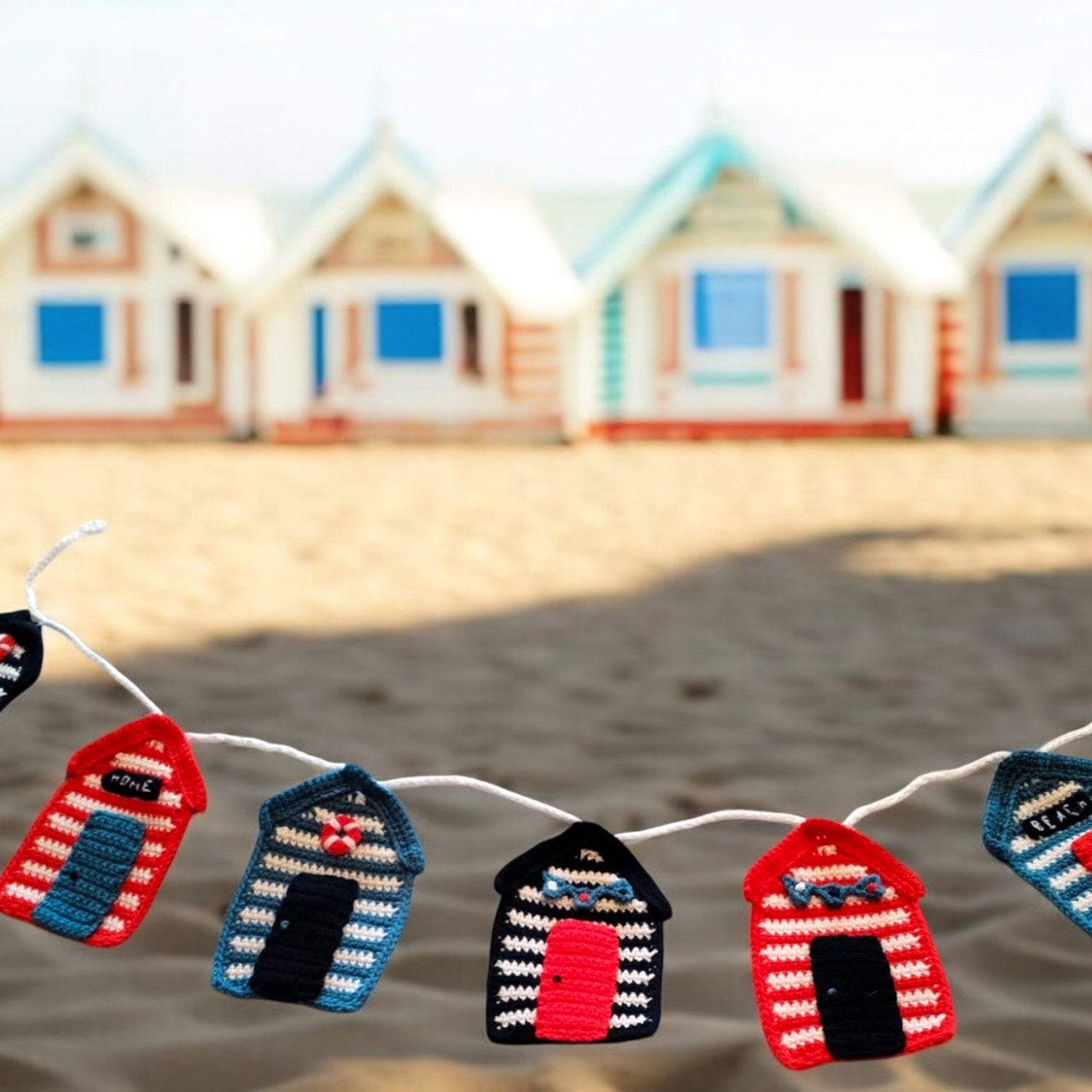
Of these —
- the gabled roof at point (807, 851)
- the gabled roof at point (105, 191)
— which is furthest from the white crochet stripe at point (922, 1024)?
the gabled roof at point (105, 191)

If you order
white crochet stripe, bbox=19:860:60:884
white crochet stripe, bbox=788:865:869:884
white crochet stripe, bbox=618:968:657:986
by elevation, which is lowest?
white crochet stripe, bbox=618:968:657:986

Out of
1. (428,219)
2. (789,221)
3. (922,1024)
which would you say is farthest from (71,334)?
(922,1024)

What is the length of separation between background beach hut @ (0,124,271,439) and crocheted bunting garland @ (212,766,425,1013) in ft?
43.2

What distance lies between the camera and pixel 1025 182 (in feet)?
44.1

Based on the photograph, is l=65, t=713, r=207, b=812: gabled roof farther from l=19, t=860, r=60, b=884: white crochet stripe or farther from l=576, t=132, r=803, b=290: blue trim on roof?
l=576, t=132, r=803, b=290: blue trim on roof

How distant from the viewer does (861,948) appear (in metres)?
1.58

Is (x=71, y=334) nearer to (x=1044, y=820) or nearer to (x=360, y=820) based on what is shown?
(x=360, y=820)

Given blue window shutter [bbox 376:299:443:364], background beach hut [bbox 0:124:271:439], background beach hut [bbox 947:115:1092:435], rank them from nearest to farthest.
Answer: background beach hut [bbox 947:115:1092:435] → blue window shutter [bbox 376:299:443:364] → background beach hut [bbox 0:124:271:439]

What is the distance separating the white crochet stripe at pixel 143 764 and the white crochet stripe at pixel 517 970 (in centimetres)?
43

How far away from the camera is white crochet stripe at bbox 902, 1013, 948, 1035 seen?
1541 mm

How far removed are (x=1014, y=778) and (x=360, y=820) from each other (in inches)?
28.6

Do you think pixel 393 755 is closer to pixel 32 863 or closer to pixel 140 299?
pixel 32 863

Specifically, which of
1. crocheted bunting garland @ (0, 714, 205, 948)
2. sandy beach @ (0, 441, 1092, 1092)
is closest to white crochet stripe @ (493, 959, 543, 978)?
crocheted bunting garland @ (0, 714, 205, 948)

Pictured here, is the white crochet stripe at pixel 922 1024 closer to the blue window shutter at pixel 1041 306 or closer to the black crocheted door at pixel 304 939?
the black crocheted door at pixel 304 939
